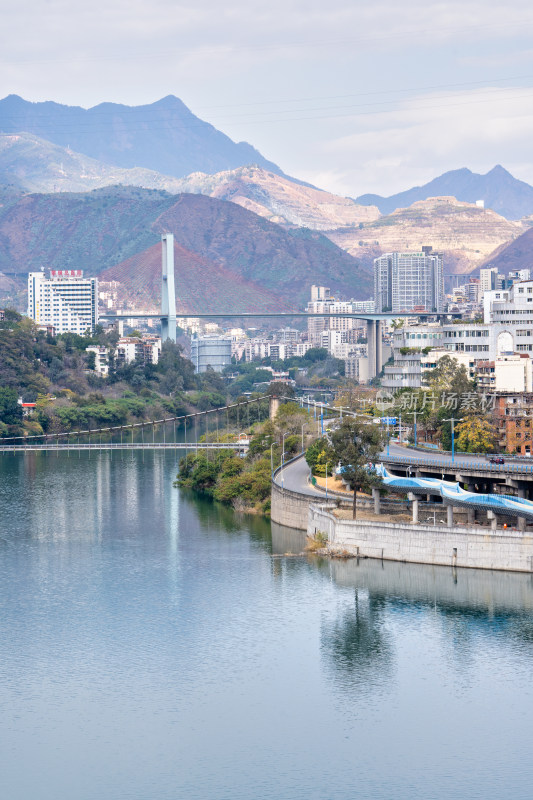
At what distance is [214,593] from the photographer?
104 feet

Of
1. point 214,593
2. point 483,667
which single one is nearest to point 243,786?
point 483,667

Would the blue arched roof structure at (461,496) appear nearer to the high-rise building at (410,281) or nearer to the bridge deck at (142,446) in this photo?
the bridge deck at (142,446)

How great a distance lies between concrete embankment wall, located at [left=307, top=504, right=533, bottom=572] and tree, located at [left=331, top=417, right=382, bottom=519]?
1.09m

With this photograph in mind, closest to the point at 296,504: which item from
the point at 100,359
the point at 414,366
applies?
the point at 414,366

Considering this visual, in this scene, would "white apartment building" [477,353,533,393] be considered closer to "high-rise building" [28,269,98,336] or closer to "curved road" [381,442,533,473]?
"curved road" [381,442,533,473]

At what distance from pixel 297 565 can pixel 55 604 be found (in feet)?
20.8

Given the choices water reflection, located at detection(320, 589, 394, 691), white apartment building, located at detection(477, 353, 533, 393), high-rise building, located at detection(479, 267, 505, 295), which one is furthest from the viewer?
high-rise building, located at detection(479, 267, 505, 295)

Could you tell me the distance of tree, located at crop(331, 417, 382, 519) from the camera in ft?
116

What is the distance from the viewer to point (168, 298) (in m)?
134

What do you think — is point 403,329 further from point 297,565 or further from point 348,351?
point 348,351

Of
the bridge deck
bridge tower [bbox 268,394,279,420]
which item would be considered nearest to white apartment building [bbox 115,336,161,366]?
bridge tower [bbox 268,394,279,420]

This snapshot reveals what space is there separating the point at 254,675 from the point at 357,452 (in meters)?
10.8

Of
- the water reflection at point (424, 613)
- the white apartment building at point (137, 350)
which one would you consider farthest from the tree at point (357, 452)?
the white apartment building at point (137, 350)

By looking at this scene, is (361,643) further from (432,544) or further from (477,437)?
(477,437)
